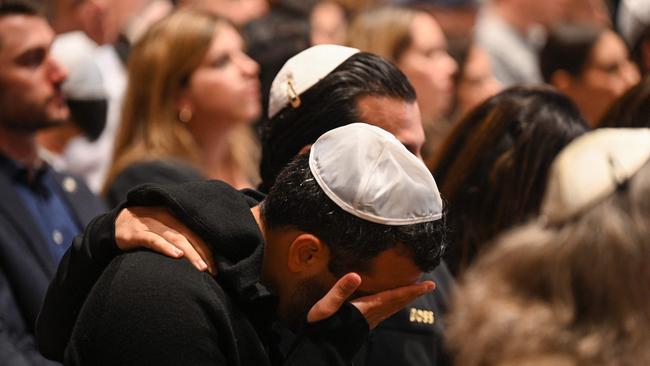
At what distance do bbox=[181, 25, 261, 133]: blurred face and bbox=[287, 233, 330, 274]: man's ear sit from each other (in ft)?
7.56

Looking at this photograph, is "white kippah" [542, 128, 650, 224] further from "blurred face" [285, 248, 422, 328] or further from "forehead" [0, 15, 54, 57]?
"forehead" [0, 15, 54, 57]

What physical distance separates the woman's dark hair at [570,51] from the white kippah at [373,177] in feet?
11.2

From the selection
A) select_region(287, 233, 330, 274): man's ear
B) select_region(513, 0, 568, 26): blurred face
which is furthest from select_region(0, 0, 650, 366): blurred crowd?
select_region(513, 0, 568, 26): blurred face

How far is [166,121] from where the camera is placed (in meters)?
4.41

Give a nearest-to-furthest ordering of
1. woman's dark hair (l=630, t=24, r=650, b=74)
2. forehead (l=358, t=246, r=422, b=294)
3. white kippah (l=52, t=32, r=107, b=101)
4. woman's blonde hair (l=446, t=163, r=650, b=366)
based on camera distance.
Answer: woman's blonde hair (l=446, t=163, r=650, b=366)
forehead (l=358, t=246, r=422, b=294)
white kippah (l=52, t=32, r=107, b=101)
woman's dark hair (l=630, t=24, r=650, b=74)

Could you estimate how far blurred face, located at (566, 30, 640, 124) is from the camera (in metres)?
5.45

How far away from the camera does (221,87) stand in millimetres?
4562

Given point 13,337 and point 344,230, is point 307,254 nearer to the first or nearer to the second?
point 344,230

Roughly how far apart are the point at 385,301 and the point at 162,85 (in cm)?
236

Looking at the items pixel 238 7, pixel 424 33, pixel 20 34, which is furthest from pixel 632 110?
pixel 238 7

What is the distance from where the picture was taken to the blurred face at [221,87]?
4.52 meters

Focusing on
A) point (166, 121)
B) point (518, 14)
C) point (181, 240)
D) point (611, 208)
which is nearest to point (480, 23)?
point (518, 14)

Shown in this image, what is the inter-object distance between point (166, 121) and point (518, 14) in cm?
371

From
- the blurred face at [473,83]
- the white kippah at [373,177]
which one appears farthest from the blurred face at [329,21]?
the white kippah at [373,177]
